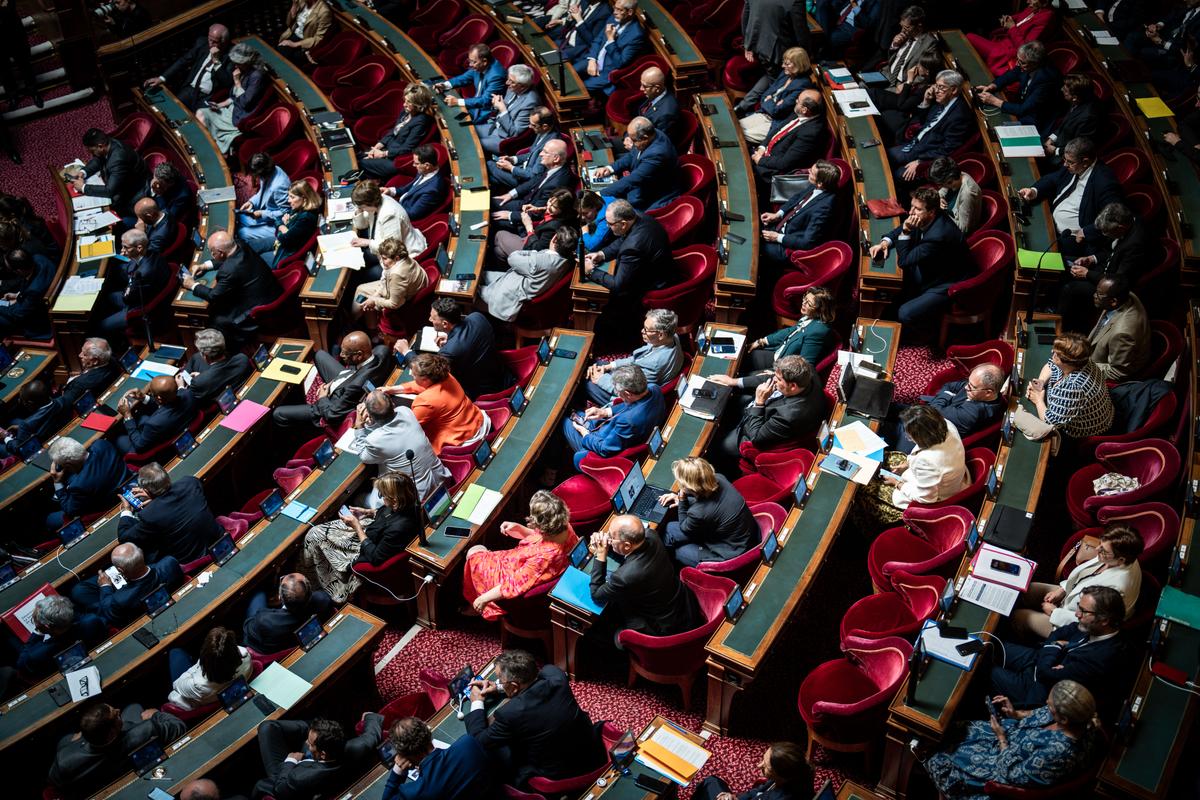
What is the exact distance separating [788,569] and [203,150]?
8.01 meters

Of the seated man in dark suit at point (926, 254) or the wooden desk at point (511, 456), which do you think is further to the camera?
the seated man in dark suit at point (926, 254)

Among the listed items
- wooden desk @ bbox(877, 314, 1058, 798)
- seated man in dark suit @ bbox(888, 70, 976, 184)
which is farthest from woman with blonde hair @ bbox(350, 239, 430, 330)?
wooden desk @ bbox(877, 314, 1058, 798)

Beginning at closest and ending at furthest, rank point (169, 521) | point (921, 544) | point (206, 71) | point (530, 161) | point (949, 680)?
point (949, 680) < point (921, 544) < point (169, 521) < point (530, 161) < point (206, 71)

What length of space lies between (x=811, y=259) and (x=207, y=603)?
5.28 m

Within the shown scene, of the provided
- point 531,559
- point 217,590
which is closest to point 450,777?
point 531,559

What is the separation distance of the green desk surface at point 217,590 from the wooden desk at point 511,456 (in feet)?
2.88

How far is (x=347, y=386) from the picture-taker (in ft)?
27.3

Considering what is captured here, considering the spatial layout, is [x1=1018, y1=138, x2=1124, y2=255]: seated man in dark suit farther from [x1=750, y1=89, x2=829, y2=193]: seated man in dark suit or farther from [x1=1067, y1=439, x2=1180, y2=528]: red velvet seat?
[x1=1067, y1=439, x2=1180, y2=528]: red velvet seat

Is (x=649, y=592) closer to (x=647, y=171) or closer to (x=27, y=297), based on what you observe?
(x=647, y=171)

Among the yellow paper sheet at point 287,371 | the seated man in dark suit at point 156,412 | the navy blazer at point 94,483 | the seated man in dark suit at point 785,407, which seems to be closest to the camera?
the seated man in dark suit at point 785,407

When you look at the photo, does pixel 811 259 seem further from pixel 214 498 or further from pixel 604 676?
pixel 214 498

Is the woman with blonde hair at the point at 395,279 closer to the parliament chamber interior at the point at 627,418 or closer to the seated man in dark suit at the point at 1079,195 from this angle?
the parliament chamber interior at the point at 627,418

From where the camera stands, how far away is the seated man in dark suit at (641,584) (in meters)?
6.41

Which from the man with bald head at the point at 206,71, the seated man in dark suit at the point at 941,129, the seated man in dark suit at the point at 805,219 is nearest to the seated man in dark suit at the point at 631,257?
the seated man in dark suit at the point at 805,219
